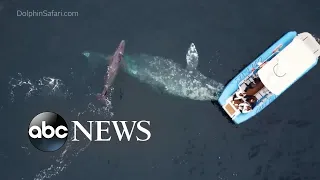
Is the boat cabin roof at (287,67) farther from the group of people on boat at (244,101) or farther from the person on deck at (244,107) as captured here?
the person on deck at (244,107)

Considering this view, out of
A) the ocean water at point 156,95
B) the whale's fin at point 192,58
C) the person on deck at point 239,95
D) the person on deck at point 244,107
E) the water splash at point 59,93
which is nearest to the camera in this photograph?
the ocean water at point 156,95

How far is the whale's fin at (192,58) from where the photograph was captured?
9569cm

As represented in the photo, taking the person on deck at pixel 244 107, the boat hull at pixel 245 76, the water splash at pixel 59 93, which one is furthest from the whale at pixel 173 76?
the water splash at pixel 59 93

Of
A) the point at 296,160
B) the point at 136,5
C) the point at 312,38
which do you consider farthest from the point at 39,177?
the point at 312,38

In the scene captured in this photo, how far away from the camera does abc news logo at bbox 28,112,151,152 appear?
297ft

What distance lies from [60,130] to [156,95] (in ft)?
51.3

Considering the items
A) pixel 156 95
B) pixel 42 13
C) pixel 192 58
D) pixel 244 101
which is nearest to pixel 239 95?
pixel 244 101

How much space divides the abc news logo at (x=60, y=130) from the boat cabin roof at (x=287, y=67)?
63.7 ft

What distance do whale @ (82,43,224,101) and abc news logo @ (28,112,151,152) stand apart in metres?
6.94

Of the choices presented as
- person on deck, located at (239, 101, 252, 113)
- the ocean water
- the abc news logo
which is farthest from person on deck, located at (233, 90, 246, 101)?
the abc news logo

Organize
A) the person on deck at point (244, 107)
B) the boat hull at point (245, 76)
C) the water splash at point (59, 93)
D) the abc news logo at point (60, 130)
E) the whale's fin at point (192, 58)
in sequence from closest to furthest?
1. the abc news logo at point (60, 130)
2. the water splash at point (59, 93)
3. the person on deck at point (244, 107)
4. the boat hull at point (245, 76)
5. the whale's fin at point (192, 58)

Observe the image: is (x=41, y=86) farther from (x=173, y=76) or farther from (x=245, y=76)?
(x=245, y=76)

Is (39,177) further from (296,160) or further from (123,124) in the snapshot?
(296,160)

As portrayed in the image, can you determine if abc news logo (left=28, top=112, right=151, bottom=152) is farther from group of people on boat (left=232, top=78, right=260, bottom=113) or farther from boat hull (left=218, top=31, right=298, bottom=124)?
group of people on boat (left=232, top=78, right=260, bottom=113)
